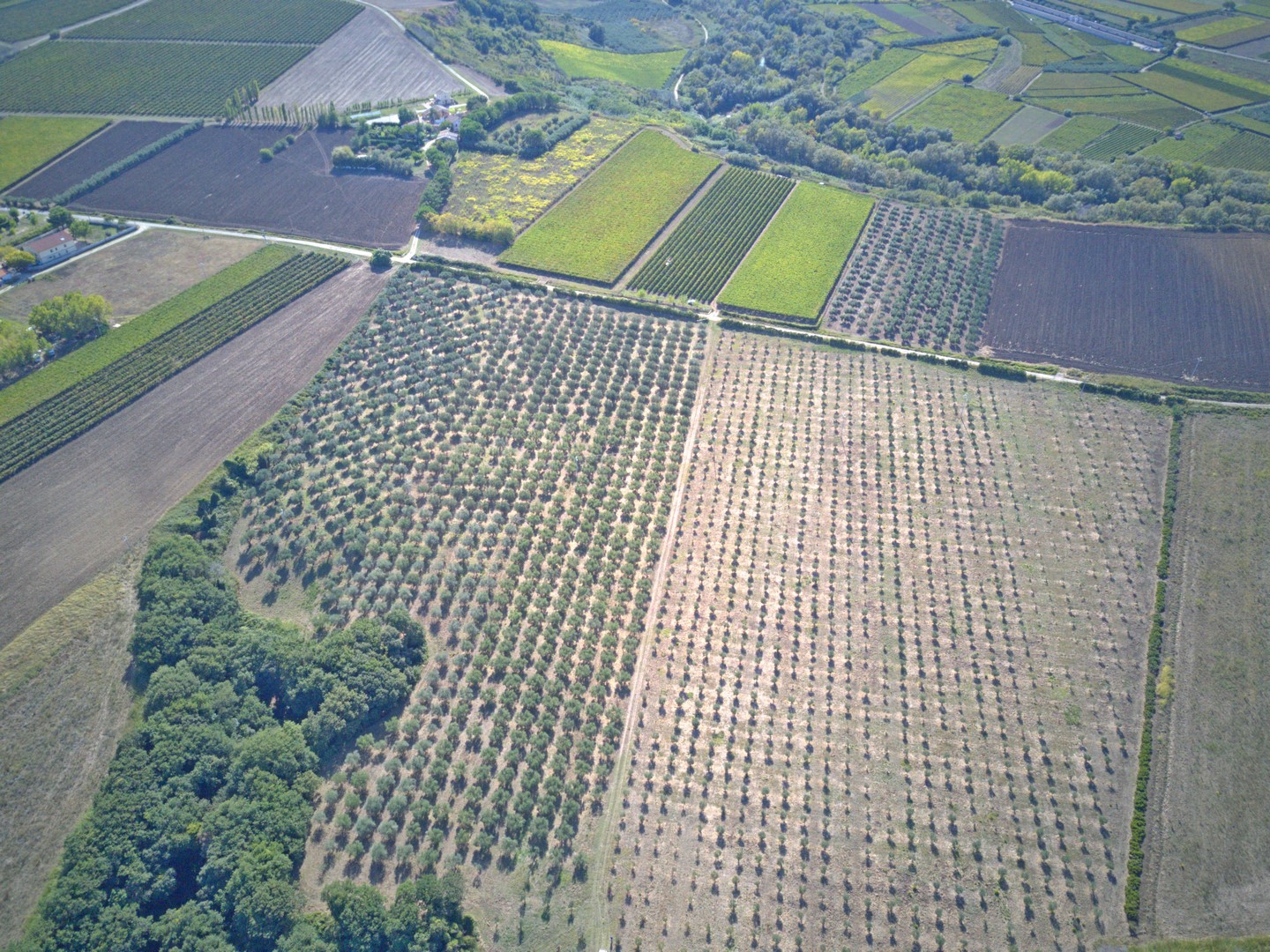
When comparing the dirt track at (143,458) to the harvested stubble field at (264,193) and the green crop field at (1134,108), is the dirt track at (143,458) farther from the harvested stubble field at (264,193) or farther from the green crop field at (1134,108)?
the green crop field at (1134,108)

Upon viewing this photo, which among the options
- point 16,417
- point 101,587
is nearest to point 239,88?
point 16,417

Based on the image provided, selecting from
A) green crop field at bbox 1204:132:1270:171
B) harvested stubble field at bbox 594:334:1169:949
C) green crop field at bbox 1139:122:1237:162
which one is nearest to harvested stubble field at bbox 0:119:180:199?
harvested stubble field at bbox 594:334:1169:949

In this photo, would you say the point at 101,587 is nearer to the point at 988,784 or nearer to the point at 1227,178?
the point at 988,784

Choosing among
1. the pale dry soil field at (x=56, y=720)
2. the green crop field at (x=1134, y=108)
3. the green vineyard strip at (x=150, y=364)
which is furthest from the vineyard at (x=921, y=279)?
the pale dry soil field at (x=56, y=720)

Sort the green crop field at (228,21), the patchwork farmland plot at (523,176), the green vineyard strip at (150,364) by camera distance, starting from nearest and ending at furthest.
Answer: the green vineyard strip at (150,364)
the patchwork farmland plot at (523,176)
the green crop field at (228,21)

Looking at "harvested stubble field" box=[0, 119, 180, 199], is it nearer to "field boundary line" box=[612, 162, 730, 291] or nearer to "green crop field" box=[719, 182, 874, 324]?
"field boundary line" box=[612, 162, 730, 291]

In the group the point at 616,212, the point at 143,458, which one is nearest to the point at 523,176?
the point at 616,212
